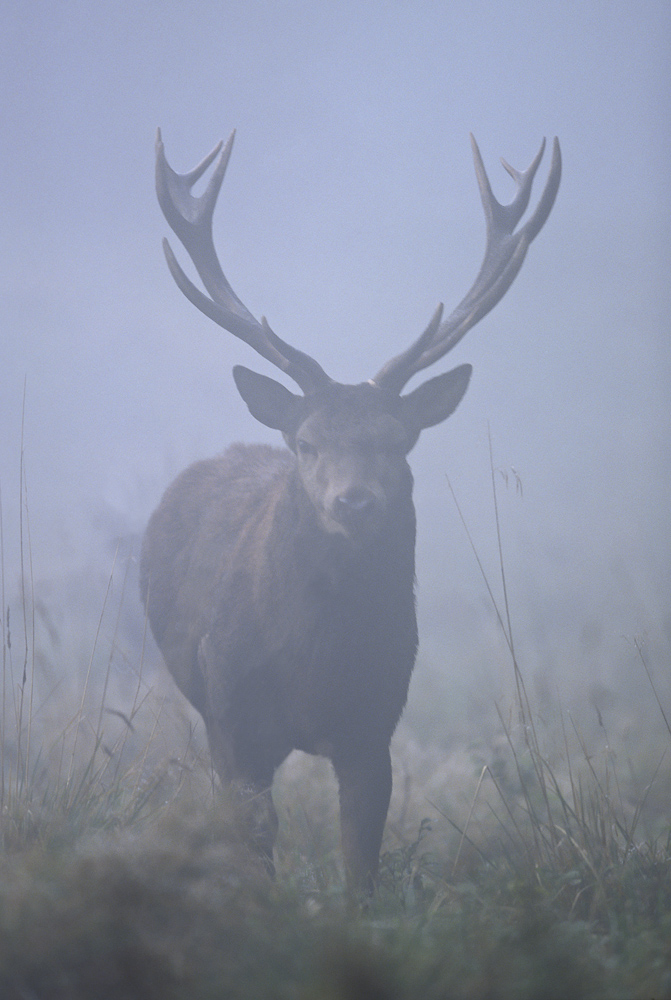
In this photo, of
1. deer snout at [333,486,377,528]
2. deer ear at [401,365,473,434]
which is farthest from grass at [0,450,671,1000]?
deer ear at [401,365,473,434]

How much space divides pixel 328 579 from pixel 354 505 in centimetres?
35

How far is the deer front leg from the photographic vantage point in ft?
9.62

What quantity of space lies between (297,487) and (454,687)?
3837mm

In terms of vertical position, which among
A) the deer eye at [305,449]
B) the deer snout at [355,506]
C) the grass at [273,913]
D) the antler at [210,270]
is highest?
the antler at [210,270]

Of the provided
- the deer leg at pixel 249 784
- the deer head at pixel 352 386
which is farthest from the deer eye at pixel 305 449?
the deer leg at pixel 249 784

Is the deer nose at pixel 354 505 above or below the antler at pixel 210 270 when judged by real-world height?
below

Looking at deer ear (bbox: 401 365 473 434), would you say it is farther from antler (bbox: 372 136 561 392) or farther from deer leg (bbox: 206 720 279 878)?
deer leg (bbox: 206 720 279 878)

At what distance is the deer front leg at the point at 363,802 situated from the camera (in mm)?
2934

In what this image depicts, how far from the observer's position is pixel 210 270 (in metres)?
3.78

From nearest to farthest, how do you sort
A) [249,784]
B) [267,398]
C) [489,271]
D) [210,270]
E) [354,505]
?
[354,505]
[249,784]
[267,398]
[489,271]
[210,270]

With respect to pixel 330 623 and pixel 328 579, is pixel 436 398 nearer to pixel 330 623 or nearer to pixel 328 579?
pixel 328 579

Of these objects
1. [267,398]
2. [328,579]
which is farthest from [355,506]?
[267,398]

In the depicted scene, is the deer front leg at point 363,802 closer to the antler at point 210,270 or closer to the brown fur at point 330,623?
the brown fur at point 330,623

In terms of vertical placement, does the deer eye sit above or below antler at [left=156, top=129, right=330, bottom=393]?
below
